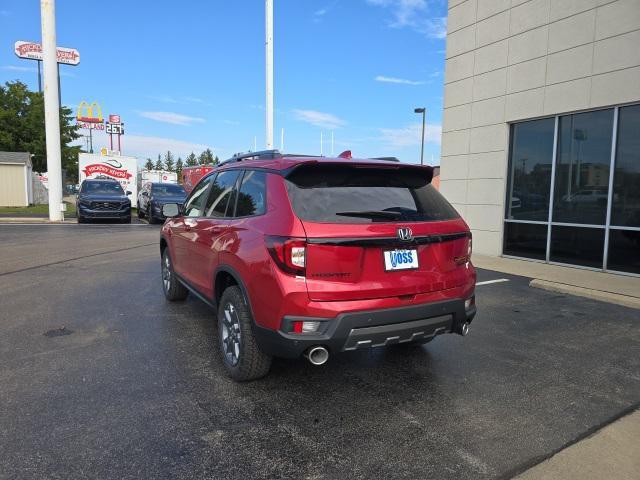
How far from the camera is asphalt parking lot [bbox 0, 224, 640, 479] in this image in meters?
2.66

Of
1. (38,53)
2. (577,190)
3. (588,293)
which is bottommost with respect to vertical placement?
(588,293)

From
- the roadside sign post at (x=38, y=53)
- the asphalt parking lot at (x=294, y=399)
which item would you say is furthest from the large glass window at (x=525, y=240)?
the roadside sign post at (x=38, y=53)

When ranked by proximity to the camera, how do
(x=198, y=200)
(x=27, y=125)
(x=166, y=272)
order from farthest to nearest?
(x=27, y=125)
(x=166, y=272)
(x=198, y=200)

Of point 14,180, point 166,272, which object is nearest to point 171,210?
point 166,272

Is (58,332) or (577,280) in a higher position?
(577,280)

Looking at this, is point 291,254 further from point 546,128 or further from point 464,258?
Result: point 546,128

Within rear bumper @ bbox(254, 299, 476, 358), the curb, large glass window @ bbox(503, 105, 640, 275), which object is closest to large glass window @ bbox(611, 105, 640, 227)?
large glass window @ bbox(503, 105, 640, 275)

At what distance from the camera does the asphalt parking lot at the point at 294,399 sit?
8.71 feet

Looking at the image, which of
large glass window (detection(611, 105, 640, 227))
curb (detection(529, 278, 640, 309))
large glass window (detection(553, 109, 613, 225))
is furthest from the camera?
large glass window (detection(553, 109, 613, 225))

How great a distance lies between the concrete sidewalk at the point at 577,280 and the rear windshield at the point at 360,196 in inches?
178

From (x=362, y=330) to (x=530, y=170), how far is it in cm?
856

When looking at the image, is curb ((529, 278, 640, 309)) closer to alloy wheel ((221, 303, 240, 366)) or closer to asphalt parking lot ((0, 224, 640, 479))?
asphalt parking lot ((0, 224, 640, 479))

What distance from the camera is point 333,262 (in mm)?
3049

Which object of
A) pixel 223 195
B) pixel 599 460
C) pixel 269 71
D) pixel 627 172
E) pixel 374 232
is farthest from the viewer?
pixel 269 71
